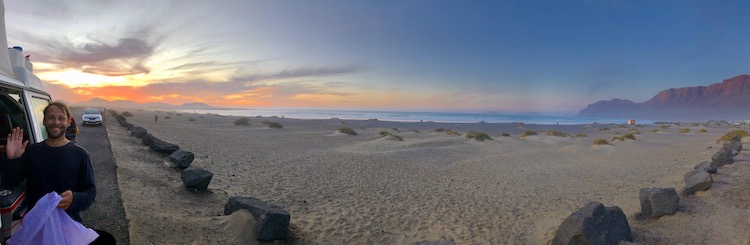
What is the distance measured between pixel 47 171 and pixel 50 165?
0.06 metres

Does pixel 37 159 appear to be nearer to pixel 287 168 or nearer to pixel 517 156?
pixel 287 168

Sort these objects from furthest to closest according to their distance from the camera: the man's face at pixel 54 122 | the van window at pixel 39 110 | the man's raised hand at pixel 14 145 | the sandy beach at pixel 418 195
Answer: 1. the sandy beach at pixel 418 195
2. the van window at pixel 39 110
3. the man's face at pixel 54 122
4. the man's raised hand at pixel 14 145

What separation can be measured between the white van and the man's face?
0.41 metres

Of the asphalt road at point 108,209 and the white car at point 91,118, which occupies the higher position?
the white car at point 91,118

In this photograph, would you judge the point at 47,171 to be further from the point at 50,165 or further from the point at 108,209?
the point at 108,209

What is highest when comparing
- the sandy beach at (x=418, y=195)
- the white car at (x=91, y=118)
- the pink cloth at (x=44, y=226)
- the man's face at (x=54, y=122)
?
the man's face at (x=54, y=122)

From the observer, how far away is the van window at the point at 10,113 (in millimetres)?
3924

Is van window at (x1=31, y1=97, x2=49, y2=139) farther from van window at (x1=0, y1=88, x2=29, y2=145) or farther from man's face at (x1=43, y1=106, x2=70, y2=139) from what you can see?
man's face at (x1=43, y1=106, x2=70, y2=139)

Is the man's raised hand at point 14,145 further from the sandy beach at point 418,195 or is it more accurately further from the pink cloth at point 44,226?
the sandy beach at point 418,195

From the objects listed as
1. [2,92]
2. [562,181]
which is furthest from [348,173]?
[2,92]

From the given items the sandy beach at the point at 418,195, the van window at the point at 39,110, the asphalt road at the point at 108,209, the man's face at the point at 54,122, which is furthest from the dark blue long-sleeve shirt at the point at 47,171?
the sandy beach at the point at 418,195

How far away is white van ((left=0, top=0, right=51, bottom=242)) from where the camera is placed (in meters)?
2.96

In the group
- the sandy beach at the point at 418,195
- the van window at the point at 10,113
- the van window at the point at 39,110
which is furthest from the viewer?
the sandy beach at the point at 418,195

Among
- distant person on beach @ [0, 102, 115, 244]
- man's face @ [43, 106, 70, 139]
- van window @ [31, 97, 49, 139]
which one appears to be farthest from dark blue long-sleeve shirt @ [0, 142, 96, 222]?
van window @ [31, 97, 49, 139]
